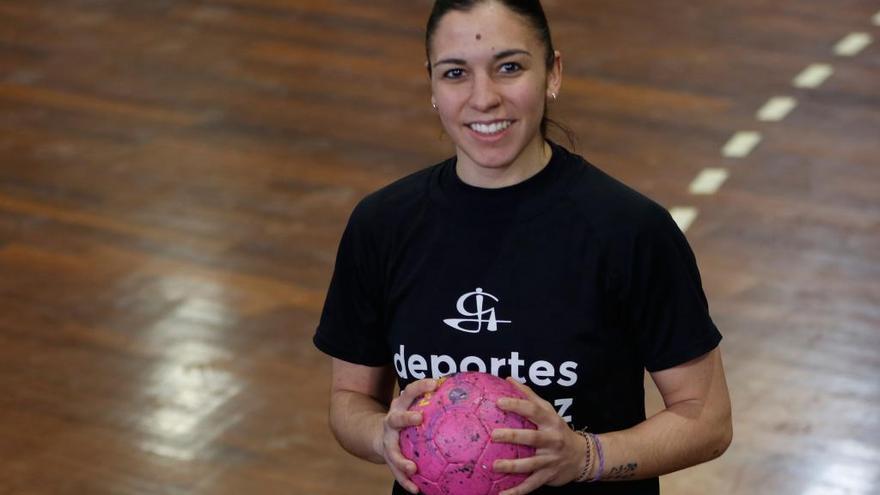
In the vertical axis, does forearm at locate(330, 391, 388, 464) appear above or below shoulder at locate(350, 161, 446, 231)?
below

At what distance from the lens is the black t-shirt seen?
2.04 meters

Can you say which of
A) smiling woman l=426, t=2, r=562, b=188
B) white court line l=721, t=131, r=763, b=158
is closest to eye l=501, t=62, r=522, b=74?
smiling woman l=426, t=2, r=562, b=188

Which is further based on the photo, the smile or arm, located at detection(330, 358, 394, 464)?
arm, located at detection(330, 358, 394, 464)

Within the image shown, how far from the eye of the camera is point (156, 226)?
522 centimetres

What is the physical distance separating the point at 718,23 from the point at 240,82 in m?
2.37

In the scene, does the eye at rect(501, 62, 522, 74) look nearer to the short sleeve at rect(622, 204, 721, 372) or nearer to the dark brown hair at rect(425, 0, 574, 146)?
the dark brown hair at rect(425, 0, 574, 146)

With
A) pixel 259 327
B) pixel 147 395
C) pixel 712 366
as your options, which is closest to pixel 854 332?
pixel 259 327

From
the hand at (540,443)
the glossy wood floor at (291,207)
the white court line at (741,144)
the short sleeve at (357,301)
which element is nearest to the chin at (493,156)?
the short sleeve at (357,301)

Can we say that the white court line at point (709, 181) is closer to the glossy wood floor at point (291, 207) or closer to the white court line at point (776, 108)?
the glossy wood floor at point (291, 207)

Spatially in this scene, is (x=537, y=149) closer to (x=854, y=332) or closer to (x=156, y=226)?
(x=854, y=332)

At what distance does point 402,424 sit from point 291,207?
3447 millimetres

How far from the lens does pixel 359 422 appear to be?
7.22ft

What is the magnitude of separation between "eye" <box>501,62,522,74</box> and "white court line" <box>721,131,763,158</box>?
12.4 feet

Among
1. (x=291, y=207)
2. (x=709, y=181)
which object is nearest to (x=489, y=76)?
(x=291, y=207)
